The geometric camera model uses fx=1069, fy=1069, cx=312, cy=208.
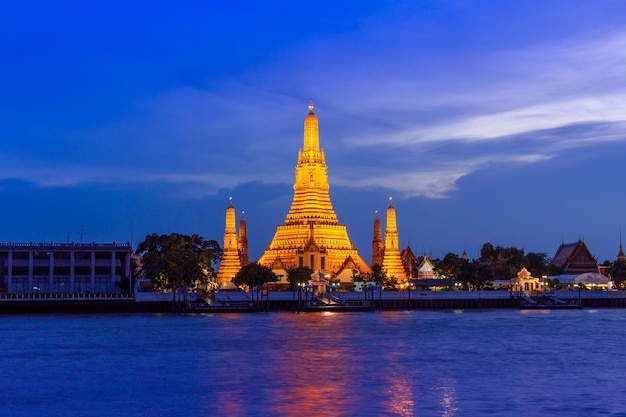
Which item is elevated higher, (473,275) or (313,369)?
(473,275)

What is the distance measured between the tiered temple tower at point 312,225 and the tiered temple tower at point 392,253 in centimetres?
483

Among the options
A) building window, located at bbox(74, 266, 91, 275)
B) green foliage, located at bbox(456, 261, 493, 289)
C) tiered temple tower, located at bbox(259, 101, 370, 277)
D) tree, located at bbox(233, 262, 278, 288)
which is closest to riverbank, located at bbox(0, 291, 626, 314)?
green foliage, located at bbox(456, 261, 493, 289)

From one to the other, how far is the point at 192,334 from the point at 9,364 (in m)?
22.1

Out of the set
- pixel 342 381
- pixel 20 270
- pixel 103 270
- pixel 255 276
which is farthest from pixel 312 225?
pixel 342 381

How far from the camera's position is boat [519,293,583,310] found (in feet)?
401

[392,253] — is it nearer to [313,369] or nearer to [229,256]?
[229,256]

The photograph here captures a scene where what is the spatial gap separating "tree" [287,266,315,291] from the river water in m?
44.2

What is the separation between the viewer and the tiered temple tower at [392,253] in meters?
149

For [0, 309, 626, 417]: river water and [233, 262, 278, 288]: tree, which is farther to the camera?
[233, 262, 278, 288]: tree

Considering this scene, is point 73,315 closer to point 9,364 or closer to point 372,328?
point 372,328

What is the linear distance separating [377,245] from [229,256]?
3155 centimetres

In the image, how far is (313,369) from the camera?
5297 cm

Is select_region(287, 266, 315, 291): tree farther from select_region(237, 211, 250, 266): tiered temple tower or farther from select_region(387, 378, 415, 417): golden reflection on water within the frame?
select_region(387, 378, 415, 417): golden reflection on water

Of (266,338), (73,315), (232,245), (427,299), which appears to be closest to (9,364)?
(266,338)
